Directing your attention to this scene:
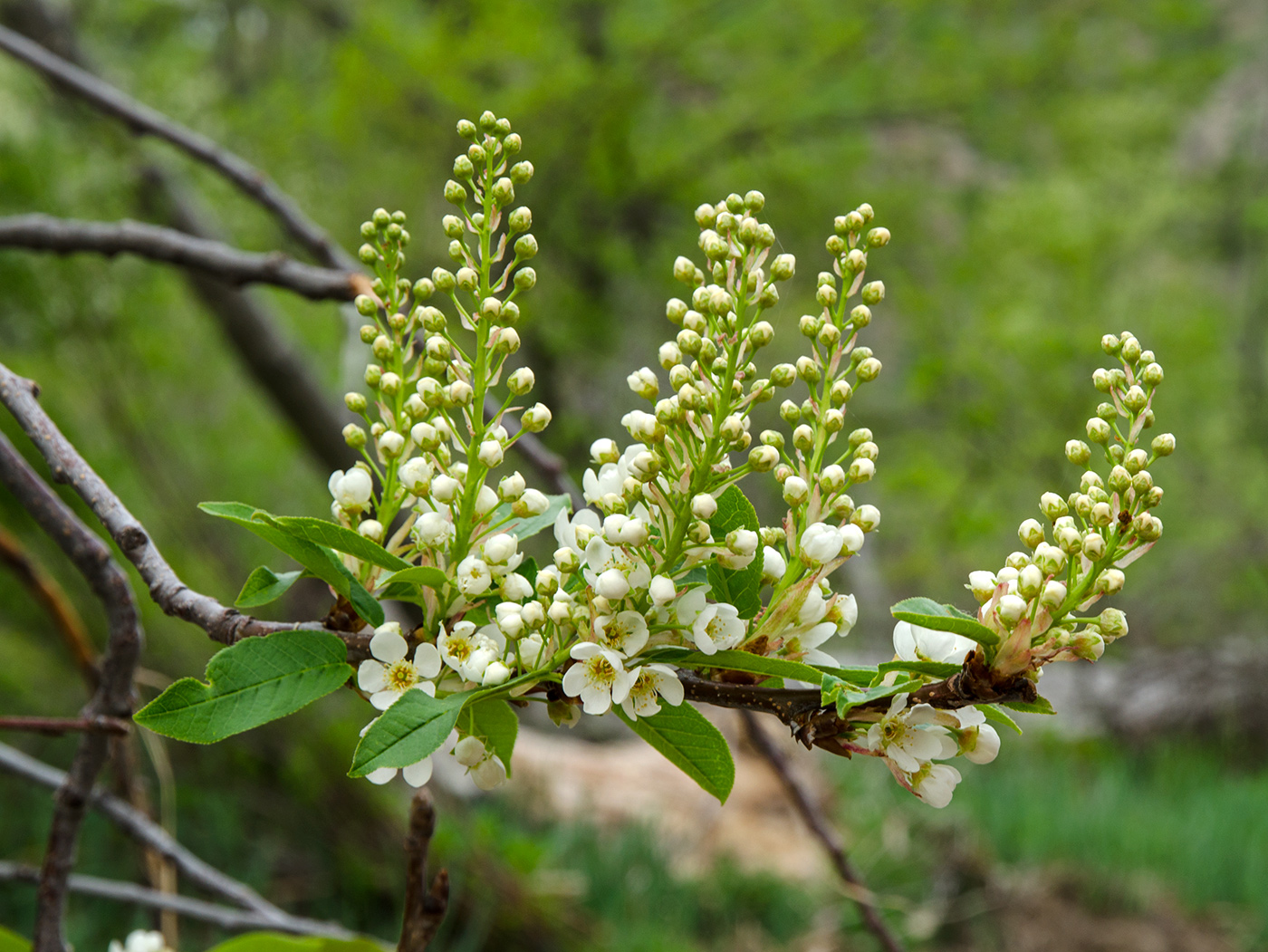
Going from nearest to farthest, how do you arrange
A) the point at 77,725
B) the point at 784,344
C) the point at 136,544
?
1. the point at 136,544
2. the point at 77,725
3. the point at 784,344

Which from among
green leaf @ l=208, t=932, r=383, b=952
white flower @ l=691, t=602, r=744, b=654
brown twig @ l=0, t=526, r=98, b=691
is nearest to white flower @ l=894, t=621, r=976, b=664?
white flower @ l=691, t=602, r=744, b=654

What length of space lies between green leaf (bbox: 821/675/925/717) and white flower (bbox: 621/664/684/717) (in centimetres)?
8


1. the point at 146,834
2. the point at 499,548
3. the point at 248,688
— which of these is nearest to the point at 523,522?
the point at 499,548

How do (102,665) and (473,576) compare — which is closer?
(473,576)

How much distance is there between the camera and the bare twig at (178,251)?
3.68ft

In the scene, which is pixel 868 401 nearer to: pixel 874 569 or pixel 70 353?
pixel 874 569

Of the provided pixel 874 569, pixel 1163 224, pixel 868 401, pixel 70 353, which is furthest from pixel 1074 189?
A: pixel 70 353

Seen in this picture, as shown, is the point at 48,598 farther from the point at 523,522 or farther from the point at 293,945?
the point at 523,522

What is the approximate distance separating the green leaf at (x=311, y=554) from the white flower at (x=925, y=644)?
0.30 metres

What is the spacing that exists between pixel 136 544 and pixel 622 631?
32cm

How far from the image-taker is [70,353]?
339 centimetres

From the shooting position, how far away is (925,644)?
1.96 feet

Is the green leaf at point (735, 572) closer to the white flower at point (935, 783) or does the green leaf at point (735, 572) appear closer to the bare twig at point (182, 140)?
the white flower at point (935, 783)

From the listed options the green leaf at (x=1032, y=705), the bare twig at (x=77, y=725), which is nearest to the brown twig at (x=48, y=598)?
the bare twig at (x=77, y=725)
